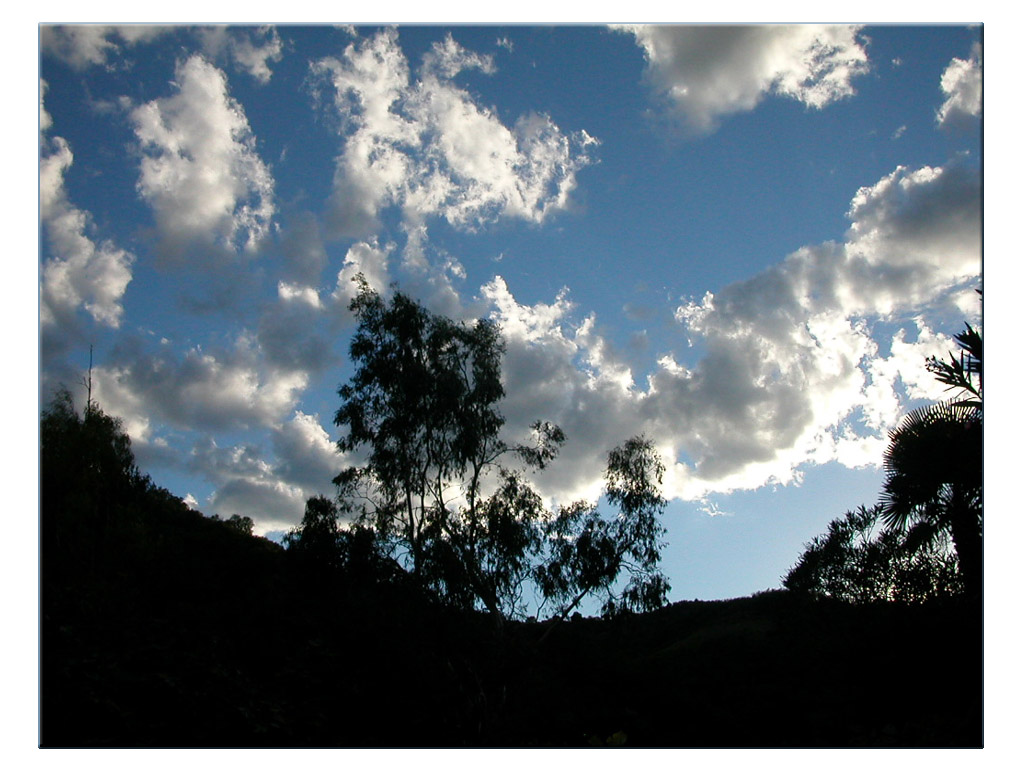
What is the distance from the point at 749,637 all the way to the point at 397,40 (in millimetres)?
21491

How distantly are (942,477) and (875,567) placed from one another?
299 centimetres

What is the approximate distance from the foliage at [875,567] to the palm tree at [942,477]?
0.34 meters

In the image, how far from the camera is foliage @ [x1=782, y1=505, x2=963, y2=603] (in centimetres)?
1368

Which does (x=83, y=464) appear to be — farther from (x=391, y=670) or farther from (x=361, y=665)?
(x=391, y=670)

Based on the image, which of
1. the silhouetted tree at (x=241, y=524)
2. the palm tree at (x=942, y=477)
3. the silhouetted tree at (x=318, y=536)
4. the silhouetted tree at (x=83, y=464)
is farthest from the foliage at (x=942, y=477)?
the silhouetted tree at (x=241, y=524)

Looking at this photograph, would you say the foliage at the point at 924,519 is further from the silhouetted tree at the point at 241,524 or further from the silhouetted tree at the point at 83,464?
the silhouetted tree at the point at 241,524

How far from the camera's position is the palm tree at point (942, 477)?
12578mm

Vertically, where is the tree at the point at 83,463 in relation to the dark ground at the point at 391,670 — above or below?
above

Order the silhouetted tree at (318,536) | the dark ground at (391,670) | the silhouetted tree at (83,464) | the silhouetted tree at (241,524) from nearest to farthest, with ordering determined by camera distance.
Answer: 1. the dark ground at (391,670)
2. the silhouetted tree at (83,464)
3. the silhouetted tree at (318,536)
4. the silhouetted tree at (241,524)

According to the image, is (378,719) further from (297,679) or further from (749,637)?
(749,637)

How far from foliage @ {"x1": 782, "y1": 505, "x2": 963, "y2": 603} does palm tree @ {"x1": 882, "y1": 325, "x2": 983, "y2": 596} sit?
34 centimetres

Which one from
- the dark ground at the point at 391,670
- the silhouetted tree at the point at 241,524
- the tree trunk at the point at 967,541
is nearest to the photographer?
the dark ground at the point at 391,670
